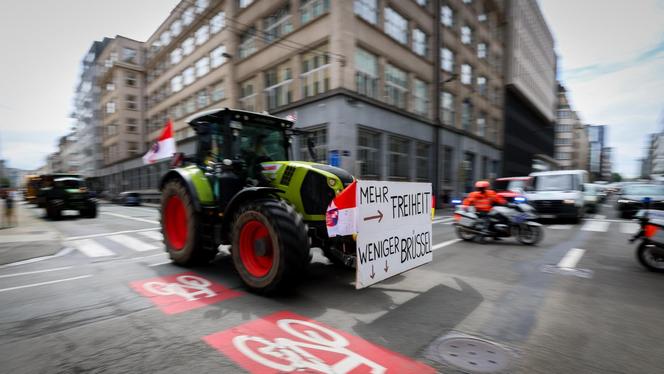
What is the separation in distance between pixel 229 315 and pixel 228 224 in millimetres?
1659

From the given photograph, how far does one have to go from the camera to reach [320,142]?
59.1ft

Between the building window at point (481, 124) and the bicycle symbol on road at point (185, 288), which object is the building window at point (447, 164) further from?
the bicycle symbol on road at point (185, 288)

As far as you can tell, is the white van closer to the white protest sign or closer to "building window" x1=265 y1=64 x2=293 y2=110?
the white protest sign

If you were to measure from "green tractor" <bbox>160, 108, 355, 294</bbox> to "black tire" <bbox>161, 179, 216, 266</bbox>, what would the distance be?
0.02 meters

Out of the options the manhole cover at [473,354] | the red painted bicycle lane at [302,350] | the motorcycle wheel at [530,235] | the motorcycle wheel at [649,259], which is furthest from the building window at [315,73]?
the manhole cover at [473,354]

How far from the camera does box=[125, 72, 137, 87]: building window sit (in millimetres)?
45750

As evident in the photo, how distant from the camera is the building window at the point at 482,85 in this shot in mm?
31941

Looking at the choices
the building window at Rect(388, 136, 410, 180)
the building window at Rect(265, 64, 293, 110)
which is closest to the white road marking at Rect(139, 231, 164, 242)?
the building window at Rect(265, 64, 293, 110)

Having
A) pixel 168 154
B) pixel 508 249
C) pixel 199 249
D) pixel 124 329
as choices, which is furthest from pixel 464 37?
pixel 124 329

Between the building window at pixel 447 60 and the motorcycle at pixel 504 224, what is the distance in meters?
19.7

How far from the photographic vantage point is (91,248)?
26.0 feet

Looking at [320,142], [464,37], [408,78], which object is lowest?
[320,142]

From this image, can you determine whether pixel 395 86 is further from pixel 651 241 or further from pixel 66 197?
pixel 66 197

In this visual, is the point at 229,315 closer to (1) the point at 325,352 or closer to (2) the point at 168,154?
(1) the point at 325,352
